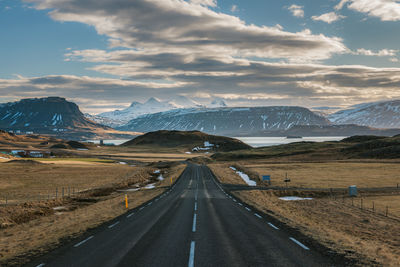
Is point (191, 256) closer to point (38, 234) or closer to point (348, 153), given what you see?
point (38, 234)

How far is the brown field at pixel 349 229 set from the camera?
1423 cm

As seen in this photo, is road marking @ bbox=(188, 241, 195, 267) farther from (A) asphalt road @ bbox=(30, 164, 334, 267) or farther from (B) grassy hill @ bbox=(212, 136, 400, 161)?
(B) grassy hill @ bbox=(212, 136, 400, 161)

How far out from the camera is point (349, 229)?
24.7 m

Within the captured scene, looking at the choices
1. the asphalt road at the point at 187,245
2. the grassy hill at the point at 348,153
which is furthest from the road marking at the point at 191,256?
the grassy hill at the point at 348,153

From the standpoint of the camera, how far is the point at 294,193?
49.4 meters

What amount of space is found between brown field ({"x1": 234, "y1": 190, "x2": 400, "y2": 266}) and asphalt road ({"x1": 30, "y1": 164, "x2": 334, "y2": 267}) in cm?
166

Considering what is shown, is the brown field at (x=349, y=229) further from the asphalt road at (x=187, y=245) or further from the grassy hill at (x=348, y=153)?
the grassy hill at (x=348, y=153)

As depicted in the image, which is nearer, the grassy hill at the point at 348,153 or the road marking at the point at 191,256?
the road marking at the point at 191,256

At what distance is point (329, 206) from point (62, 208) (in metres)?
30.0

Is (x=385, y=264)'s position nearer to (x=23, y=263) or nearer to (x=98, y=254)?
(x=98, y=254)

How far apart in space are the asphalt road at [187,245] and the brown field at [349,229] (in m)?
1.66

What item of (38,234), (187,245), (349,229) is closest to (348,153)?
(349,229)

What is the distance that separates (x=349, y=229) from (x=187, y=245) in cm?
1544

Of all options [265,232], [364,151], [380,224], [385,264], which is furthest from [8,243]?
[364,151]
